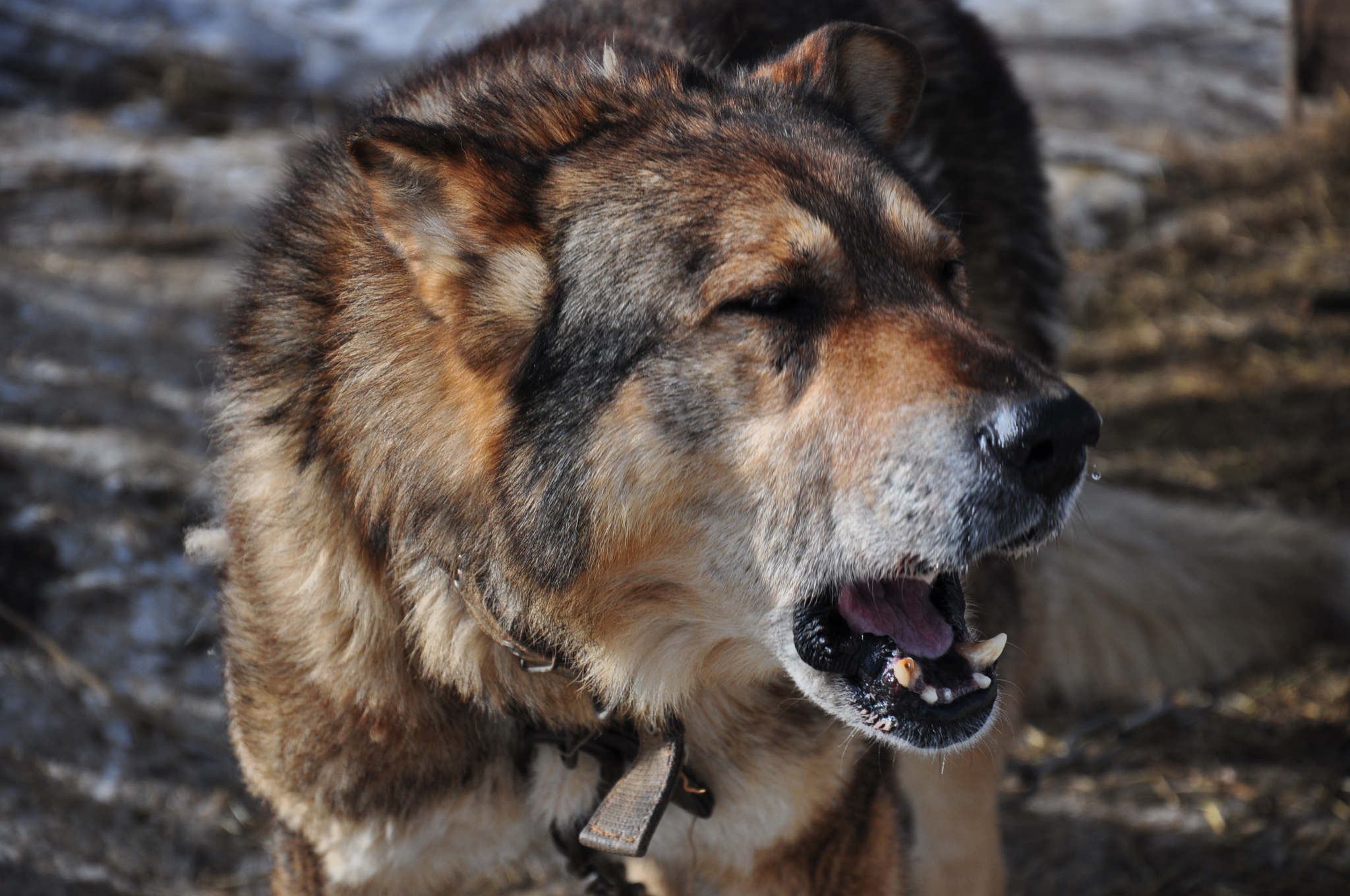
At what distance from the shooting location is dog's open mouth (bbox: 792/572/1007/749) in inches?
76.9

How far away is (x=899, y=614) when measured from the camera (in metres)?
2.12

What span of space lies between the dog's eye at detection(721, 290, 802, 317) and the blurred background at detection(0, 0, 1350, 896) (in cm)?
172

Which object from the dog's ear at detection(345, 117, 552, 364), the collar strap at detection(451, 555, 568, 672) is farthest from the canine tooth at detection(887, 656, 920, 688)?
the dog's ear at detection(345, 117, 552, 364)

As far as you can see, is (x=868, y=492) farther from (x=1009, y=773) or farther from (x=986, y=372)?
(x=1009, y=773)

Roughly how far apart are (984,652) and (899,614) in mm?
184

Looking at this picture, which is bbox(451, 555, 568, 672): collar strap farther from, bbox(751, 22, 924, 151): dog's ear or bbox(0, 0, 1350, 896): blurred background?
bbox(751, 22, 924, 151): dog's ear

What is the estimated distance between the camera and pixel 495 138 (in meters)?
2.17

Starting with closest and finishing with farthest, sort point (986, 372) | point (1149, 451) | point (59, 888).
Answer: point (986, 372), point (59, 888), point (1149, 451)

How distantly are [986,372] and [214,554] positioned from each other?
1843 millimetres

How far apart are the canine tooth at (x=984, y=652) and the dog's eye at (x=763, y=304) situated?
2.28 ft

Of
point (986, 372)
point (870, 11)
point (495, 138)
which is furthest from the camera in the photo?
point (870, 11)

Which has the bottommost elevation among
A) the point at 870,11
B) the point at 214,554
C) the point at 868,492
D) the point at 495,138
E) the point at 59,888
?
the point at 59,888

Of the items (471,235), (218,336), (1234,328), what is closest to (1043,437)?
(471,235)

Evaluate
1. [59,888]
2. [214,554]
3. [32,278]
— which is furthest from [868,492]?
[32,278]
